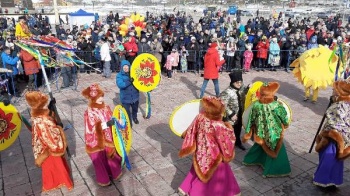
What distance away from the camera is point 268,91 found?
5227 mm

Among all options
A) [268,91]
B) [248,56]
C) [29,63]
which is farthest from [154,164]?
[248,56]

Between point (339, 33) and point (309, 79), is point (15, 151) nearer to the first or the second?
point (309, 79)

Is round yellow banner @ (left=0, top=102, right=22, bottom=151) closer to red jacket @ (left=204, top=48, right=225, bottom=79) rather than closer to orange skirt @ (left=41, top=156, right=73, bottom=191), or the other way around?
orange skirt @ (left=41, top=156, right=73, bottom=191)

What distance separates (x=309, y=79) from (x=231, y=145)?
19.1ft

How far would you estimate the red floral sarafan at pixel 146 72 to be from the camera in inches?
306

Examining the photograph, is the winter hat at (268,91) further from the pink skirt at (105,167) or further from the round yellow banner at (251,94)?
the pink skirt at (105,167)

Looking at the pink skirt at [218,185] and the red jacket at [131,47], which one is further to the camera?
the red jacket at [131,47]

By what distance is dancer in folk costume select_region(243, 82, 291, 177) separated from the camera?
5312 millimetres

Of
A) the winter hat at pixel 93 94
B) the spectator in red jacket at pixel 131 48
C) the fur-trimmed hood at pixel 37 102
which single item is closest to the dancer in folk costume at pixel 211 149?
the winter hat at pixel 93 94

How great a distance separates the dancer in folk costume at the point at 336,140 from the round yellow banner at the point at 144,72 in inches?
165

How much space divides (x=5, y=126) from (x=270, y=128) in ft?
16.1

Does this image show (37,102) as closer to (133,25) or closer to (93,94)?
(93,94)

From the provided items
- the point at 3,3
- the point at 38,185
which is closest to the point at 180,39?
the point at 38,185

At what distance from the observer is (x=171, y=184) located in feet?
18.5
